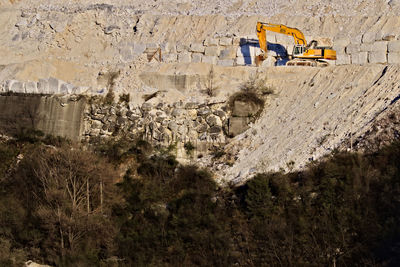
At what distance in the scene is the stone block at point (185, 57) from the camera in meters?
32.9

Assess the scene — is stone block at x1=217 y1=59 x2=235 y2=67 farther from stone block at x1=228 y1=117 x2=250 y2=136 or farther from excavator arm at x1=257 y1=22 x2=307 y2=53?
stone block at x1=228 y1=117 x2=250 y2=136

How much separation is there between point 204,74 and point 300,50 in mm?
4205

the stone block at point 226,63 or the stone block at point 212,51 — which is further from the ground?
the stone block at point 212,51

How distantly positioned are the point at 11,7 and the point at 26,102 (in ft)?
34.8

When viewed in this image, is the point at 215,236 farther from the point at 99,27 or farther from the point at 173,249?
the point at 99,27

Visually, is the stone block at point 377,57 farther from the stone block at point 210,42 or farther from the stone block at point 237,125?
the stone block at point 210,42

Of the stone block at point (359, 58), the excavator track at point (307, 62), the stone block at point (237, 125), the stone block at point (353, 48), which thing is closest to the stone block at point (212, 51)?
the excavator track at point (307, 62)

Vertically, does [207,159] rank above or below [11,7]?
below

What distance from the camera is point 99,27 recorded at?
3606cm

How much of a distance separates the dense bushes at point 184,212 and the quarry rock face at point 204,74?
54.0 inches

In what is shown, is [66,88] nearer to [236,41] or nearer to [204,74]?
[204,74]

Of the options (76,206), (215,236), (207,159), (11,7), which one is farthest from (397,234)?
(11,7)

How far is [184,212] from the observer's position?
2573 cm

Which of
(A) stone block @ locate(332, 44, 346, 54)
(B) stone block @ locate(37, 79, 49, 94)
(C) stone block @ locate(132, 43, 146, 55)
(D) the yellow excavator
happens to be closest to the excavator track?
(D) the yellow excavator
